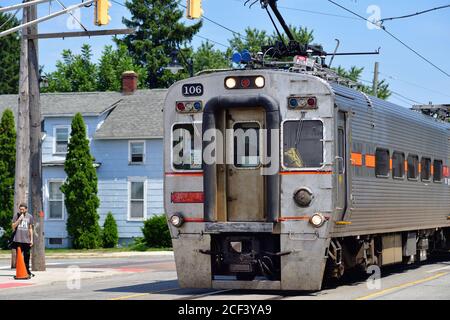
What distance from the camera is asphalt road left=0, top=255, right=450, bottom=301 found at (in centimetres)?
1741

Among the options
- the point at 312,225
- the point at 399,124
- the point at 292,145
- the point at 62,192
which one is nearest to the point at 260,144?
the point at 292,145

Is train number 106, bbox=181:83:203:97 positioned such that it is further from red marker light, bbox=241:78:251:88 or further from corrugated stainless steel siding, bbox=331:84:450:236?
corrugated stainless steel siding, bbox=331:84:450:236

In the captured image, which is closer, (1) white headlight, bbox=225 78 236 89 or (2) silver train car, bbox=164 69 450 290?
(2) silver train car, bbox=164 69 450 290

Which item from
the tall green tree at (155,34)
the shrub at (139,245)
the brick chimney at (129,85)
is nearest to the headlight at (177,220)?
the shrub at (139,245)

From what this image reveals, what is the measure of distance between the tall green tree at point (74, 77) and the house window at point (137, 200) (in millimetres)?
29214

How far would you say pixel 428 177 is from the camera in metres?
24.4

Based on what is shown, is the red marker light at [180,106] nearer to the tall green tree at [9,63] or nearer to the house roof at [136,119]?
the house roof at [136,119]

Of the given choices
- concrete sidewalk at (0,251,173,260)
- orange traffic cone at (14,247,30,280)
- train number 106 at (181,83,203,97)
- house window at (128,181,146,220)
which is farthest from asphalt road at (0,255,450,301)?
house window at (128,181,146,220)

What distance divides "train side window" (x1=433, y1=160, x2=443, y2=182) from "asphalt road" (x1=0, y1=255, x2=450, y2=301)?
2.18 meters

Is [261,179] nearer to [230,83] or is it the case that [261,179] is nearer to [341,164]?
[341,164]

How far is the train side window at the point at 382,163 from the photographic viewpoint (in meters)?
20.1

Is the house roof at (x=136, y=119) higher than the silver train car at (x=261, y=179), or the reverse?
the house roof at (x=136, y=119)

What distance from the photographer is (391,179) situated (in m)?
21.1
